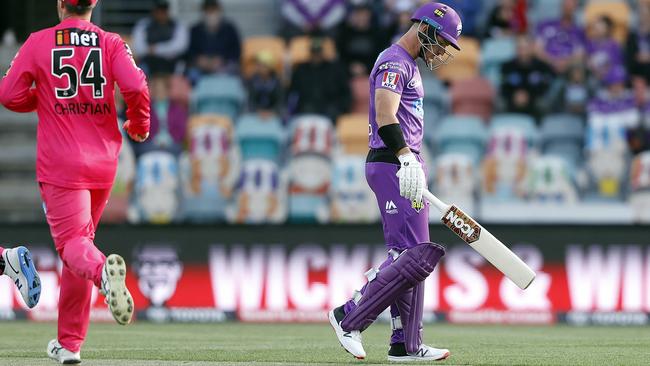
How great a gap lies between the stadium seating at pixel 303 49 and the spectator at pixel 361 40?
0.21 m

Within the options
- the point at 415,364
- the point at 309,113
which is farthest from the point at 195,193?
the point at 415,364

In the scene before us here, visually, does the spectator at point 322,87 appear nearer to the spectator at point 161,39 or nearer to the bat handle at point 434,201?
the spectator at point 161,39

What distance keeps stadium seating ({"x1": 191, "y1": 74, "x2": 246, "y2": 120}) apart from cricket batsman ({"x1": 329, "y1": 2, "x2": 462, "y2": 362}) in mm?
9476

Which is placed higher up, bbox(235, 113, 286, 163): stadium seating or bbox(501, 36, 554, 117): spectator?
bbox(501, 36, 554, 117): spectator

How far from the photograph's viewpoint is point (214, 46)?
17.5 meters

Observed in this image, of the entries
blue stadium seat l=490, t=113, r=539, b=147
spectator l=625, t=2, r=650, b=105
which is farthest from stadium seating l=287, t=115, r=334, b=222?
spectator l=625, t=2, r=650, b=105

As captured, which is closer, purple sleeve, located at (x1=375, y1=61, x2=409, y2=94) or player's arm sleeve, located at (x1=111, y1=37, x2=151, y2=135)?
player's arm sleeve, located at (x1=111, y1=37, x2=151, y2=135)

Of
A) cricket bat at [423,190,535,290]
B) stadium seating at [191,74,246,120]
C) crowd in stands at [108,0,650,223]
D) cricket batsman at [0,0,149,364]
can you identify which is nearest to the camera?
cricket batsman at [0,0,149,364]

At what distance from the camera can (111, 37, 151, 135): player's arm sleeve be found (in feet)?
23.5

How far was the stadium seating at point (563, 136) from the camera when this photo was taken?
1636cm

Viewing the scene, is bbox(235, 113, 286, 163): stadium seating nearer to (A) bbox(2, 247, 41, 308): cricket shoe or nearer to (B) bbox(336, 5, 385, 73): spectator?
(B) bbox(336, 5, 385, 73): spectator

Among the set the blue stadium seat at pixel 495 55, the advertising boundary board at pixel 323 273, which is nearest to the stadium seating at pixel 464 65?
the blue stadium seat at pixel 495 55

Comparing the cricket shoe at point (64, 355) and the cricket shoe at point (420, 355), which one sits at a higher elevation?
the cricket shoe at point (64, 355)

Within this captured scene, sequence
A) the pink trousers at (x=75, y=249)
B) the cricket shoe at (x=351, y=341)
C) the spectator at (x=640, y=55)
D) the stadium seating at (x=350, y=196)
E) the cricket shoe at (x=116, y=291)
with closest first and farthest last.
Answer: the cricket shoe at (x=116, y=291), the pink trousers at (x=75, y=249), the cricket shoe at (x=351, y=341), the stadium seating at (x=350, y=196), the spectator at (x=640, y=55)
